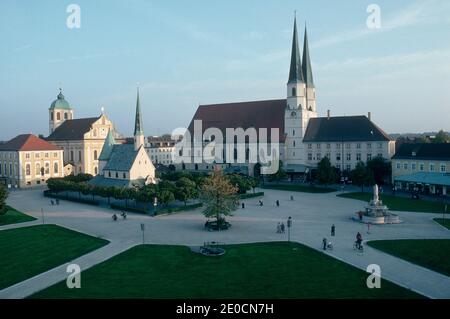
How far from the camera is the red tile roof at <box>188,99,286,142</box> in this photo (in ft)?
244

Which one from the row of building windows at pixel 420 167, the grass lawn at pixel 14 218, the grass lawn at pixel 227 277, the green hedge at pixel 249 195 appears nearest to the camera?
the grass lawn at pixel 227 277

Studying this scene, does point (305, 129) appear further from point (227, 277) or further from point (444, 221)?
point (227, 277)

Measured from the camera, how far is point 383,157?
62.8m

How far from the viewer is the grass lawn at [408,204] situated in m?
40.4

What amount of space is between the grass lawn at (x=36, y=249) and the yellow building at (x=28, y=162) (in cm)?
3758

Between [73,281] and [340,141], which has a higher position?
[340,141]

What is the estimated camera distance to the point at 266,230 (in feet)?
106

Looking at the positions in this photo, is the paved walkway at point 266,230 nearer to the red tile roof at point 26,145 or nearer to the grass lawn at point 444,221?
the grass lawn at point 444,221

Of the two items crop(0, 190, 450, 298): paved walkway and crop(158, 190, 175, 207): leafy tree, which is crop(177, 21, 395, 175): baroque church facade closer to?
crop(0, 190, 450, 298): paved walkway

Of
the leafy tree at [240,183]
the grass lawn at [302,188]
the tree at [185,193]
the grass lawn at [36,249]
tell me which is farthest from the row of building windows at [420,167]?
the grass lawn at [36,249]

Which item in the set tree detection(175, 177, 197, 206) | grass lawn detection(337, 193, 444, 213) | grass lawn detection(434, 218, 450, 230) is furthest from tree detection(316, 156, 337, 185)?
grass lawn detection(434, 218, 450, 230)

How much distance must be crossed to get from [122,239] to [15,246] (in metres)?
7.32

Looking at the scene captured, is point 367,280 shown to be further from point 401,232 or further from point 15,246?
point 15,246
